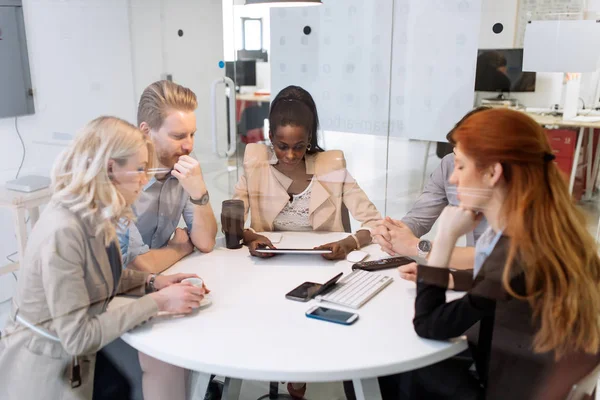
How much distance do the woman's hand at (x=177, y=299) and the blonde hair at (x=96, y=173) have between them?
18 centimetres

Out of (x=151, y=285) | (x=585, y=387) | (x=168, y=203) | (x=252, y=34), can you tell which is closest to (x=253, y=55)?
(x=252, y=34)

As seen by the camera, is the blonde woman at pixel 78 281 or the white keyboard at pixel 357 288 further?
the white keyboard at pixel 357 288

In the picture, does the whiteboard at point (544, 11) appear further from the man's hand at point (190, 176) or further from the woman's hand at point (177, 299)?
the woman's hand at point (177, 299)

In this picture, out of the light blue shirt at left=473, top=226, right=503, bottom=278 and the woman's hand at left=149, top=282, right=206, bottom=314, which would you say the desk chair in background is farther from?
the light blue shirt at left=473, top=226, right=503, bottom=278

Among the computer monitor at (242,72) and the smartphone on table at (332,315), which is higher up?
the computer monitor at (242,72)

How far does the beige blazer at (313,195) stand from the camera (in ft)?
6.68

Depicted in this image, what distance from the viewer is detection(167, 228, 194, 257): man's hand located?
5.62 ft

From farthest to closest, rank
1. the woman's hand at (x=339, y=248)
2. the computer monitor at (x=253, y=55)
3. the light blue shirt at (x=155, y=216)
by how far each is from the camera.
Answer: the computer monitor at (x=253, y=55)
the woman's hand at (x=339, y=248)
the light blue shirt at (x=155, y=216)

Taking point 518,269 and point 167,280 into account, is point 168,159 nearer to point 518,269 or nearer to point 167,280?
point 167,280

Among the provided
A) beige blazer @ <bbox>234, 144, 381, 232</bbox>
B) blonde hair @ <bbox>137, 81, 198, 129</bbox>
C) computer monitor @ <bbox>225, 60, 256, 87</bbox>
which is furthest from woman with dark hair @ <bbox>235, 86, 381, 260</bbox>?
computer monitor @ <bbox>225, 60, 256, 87</bbox>

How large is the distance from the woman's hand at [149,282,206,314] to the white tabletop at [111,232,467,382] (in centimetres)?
2

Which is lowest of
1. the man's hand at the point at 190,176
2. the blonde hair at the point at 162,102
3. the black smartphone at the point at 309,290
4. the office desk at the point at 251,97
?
the black smartphone at the point at 309,290

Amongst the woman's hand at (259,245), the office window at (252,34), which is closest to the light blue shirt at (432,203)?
the woman's hand at (259,245)

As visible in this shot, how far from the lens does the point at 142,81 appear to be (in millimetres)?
2816
